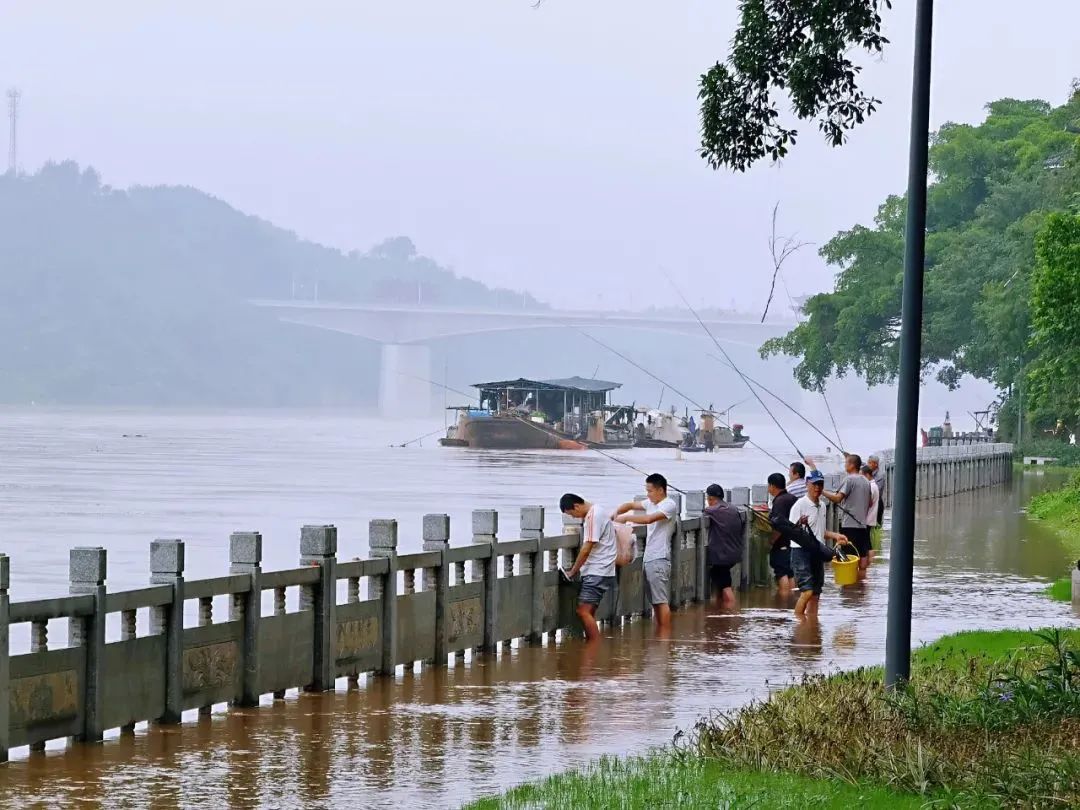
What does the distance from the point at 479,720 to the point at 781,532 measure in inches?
362

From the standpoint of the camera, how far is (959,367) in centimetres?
9125

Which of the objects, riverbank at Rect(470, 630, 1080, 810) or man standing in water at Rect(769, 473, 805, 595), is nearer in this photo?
riverbank at Rect(470, 630, 1080, 810)

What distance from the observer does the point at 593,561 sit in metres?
19.2

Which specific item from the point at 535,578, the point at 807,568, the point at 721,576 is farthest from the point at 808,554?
the point at 535,578

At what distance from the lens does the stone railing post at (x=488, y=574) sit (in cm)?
1783

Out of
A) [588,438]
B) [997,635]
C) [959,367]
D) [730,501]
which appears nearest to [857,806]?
[997,635]

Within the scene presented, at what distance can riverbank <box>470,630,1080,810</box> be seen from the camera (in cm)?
963

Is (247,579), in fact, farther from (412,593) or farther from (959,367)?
(959,367)

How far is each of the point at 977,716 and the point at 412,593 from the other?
6269mm

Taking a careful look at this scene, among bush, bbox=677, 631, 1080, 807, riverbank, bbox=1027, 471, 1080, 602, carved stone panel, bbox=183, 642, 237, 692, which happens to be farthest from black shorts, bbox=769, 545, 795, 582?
carved stone panel, bbox=183, 642, 237, 692

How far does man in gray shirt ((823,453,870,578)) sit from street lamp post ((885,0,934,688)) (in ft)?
47.3

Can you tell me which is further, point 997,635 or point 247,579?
point 997,635

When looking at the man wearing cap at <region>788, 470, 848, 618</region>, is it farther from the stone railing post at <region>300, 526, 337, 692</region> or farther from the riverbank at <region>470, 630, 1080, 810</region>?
the riverbank at <region>470, 630, 1080, 810</region>

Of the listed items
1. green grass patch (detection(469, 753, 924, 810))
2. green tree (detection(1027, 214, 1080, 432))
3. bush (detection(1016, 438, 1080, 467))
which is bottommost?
green grass patch (detection(469, 753, 924, 810))
